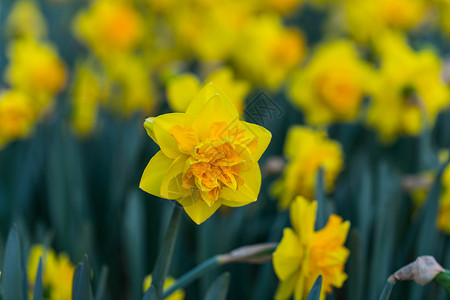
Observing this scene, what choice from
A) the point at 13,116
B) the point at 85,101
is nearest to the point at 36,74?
the point at 85,101

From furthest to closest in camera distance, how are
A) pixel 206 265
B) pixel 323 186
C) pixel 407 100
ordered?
pixel 407 100, pixel 323 186, pixel 206 265

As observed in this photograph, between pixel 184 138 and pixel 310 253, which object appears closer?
pixel 184 138

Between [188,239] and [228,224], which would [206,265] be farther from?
[188,239]

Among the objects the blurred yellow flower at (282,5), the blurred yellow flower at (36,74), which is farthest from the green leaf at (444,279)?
the blurred yellow flower at (282,5)

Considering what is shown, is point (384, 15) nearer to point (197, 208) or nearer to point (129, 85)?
point (129, 85)

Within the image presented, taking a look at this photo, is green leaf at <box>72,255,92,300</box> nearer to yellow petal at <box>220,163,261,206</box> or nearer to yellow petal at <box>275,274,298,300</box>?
yellow petal at <box>220,163,261,206</box>

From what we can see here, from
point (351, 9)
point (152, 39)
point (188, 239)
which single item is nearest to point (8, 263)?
point (188, 239)

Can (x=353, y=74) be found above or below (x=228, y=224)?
above
